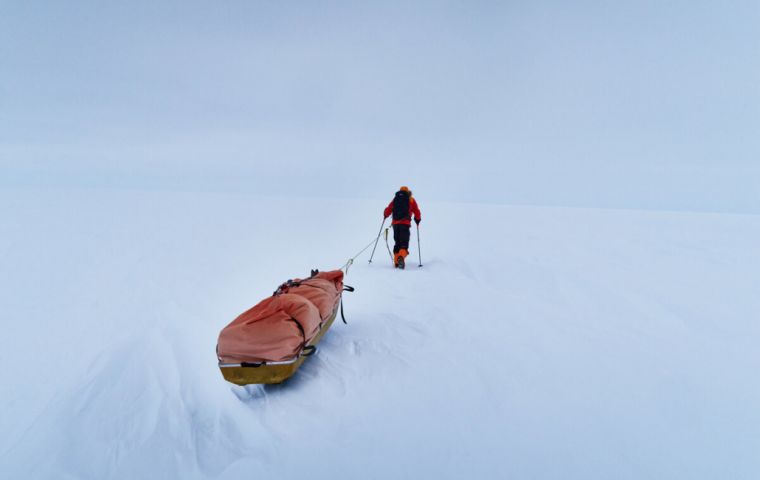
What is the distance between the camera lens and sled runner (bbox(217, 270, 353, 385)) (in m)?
2.94

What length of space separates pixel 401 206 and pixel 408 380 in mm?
5504

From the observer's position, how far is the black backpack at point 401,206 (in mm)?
8435

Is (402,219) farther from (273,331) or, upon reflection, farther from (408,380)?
(273,331)

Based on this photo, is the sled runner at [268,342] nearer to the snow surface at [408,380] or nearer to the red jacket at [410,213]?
the snow surface at [408,380]

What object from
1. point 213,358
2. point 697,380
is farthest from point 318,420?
point 697,380

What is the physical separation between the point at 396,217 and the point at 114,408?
6.37 m

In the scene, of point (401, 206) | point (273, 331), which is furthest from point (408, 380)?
point (401, 206)

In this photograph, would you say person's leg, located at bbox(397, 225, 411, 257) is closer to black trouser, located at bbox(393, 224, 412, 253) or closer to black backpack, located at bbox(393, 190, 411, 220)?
black trouser, located at bbox(393, 224, 412, 253)

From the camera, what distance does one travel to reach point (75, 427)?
303 cm

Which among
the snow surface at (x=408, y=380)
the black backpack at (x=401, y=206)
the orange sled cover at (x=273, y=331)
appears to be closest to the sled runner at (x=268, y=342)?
the orange sled cover at (x=273, y=331)

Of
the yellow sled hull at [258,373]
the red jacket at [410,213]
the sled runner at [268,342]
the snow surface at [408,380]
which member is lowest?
the snow surface at [408,380]

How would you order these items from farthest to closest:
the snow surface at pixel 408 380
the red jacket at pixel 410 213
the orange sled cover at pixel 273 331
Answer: the red jacket at pixel 410 213 < the orange sled cover at pixel 273 331 < the snow surface at pixel 408 380

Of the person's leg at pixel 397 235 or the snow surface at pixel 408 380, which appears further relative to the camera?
the person's leg at pixel 397 235

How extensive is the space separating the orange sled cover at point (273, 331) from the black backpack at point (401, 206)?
5.01 m
